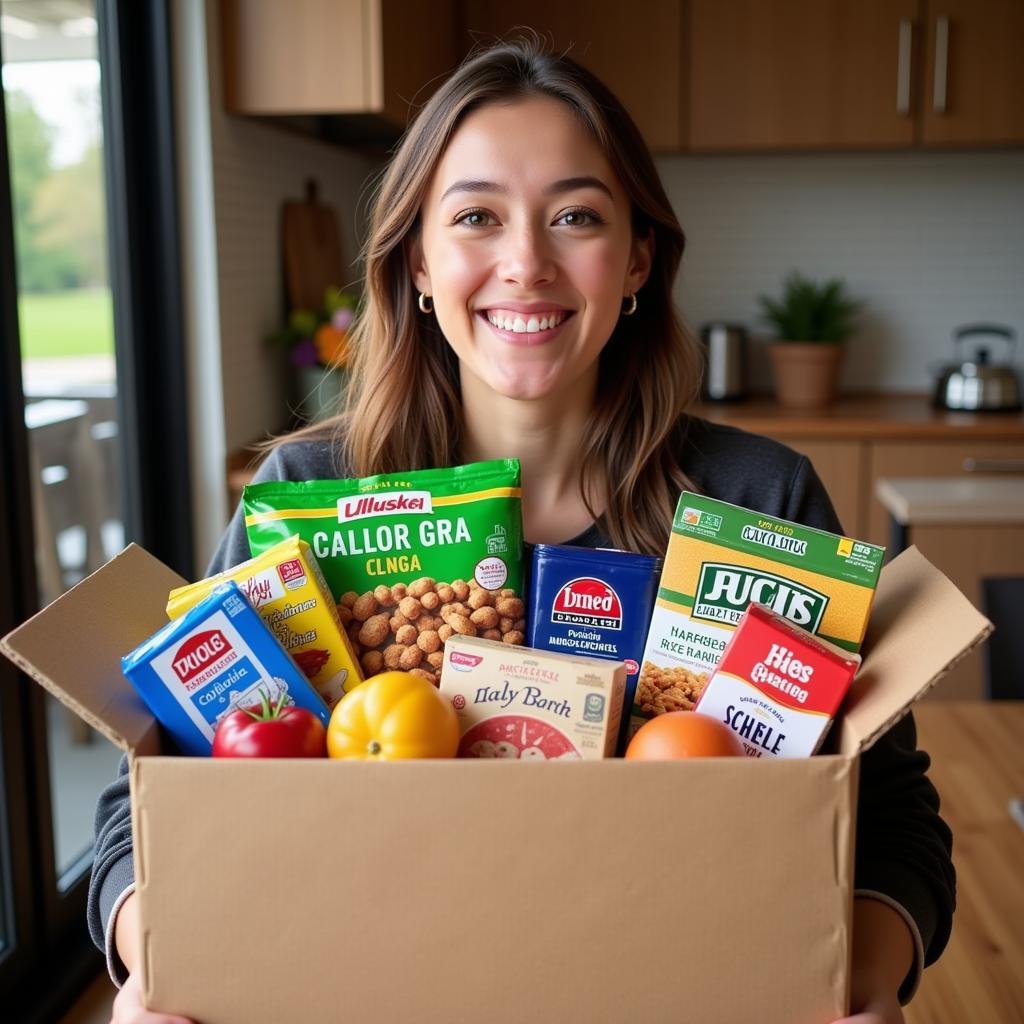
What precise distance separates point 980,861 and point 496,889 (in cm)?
91

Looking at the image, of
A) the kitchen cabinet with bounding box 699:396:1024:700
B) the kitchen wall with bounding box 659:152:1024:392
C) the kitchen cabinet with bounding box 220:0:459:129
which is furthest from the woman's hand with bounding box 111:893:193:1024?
the kitchen wall with bounding box 659:152:1024:392

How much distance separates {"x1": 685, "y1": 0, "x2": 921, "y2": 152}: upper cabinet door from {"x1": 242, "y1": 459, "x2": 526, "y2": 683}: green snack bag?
9.02 ft

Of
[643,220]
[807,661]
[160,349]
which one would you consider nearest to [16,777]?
[160,349]

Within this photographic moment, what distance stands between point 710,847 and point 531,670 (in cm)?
19

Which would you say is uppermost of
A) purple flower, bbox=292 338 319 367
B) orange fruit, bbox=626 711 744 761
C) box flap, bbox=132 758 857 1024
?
purple flower, bbox=292 338 319 367

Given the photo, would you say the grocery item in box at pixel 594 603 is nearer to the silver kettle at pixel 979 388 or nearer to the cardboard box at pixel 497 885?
the cardboard box at pixel 497 885

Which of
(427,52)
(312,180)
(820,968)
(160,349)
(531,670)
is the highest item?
(427,52)

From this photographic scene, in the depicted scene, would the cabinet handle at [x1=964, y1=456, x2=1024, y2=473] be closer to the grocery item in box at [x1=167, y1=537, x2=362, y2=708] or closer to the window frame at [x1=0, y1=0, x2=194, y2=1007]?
the window frame at [x1=0, y1=0, x2=194, y2=1007]

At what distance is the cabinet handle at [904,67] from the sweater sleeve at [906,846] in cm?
275

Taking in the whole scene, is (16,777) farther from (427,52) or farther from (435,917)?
(427,52)

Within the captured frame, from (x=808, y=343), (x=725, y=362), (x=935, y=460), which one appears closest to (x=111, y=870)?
(x=935, y=460)

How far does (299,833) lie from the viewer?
67cm

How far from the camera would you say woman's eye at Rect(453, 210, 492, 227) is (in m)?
1.10

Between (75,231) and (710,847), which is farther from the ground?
(75,231)
